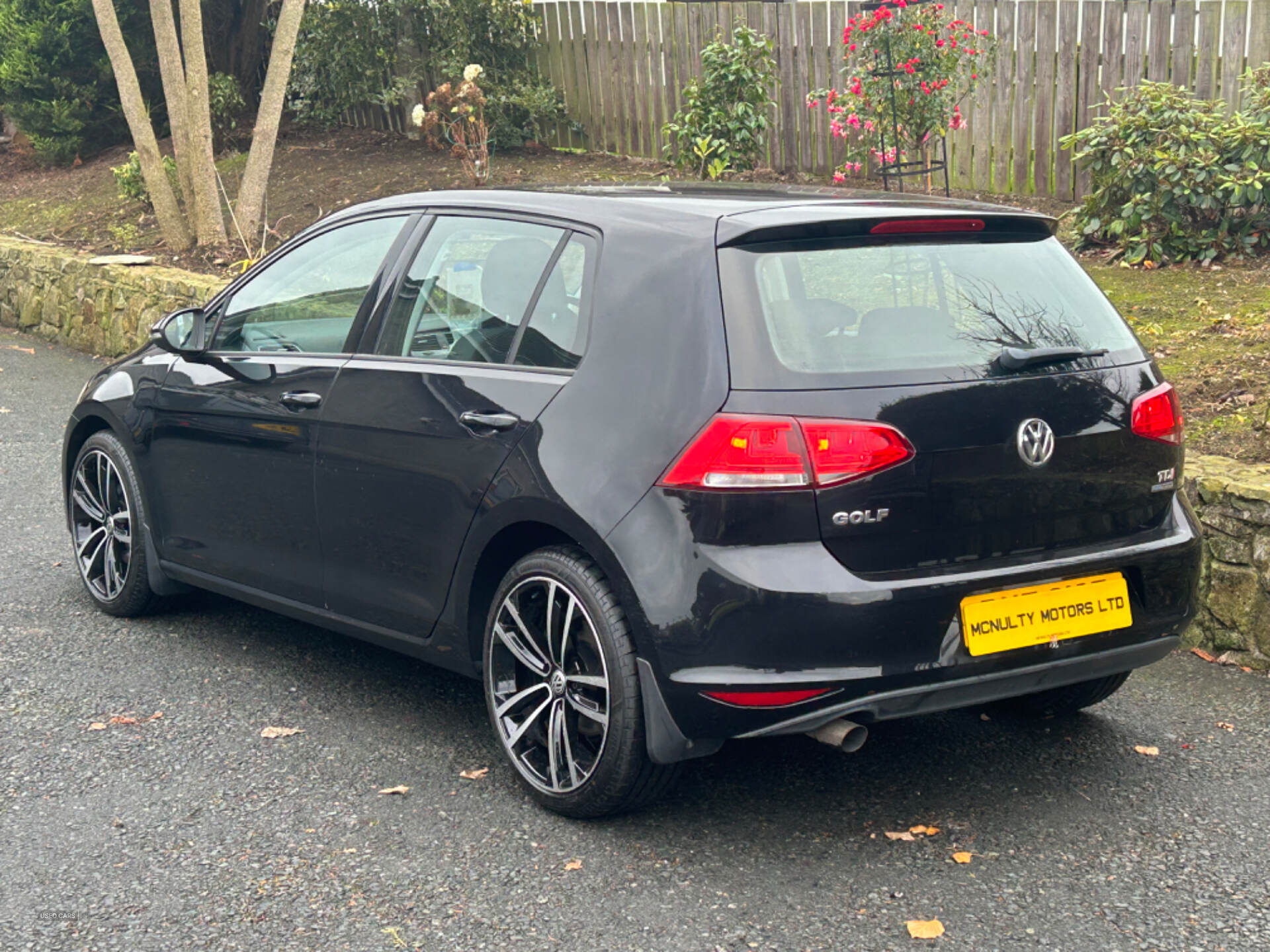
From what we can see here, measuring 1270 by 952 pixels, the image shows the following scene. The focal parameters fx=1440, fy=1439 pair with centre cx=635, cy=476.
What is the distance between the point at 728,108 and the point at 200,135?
15.4 ft

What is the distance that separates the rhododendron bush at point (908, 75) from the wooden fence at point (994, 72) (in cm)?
36

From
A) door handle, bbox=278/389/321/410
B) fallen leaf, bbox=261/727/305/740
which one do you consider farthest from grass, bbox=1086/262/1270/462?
fallen leaf, bbox=261/727/305/740

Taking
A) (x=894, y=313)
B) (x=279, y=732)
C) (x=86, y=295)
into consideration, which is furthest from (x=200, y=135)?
(x=894, y=313)

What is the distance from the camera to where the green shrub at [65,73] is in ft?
58.1

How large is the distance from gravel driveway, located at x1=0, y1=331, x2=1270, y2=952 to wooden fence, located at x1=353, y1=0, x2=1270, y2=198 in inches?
288

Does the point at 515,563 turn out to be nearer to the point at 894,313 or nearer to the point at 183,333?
the point at 894,313

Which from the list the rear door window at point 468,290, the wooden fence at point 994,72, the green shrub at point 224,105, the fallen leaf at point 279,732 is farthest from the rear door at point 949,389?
the green shrub at point 224,105

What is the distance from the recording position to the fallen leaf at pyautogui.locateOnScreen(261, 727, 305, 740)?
14.8 feet

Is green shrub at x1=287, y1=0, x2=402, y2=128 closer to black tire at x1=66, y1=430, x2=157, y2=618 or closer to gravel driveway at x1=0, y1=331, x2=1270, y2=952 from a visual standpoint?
black tire at x1=66, y1=430, x2=157, y2=618

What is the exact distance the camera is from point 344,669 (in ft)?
16.9

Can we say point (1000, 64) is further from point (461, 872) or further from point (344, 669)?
point (461, 872)

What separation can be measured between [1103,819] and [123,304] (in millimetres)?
10283

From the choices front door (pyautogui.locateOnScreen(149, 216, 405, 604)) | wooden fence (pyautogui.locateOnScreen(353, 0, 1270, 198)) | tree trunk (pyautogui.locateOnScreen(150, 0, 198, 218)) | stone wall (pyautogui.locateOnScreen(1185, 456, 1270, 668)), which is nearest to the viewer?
front door (pyautogui.locateOnScreen(149, 216, 405, 604))

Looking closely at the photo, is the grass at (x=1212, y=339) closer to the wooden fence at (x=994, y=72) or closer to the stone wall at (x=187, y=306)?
the stone wall at (x=187, y=306)
